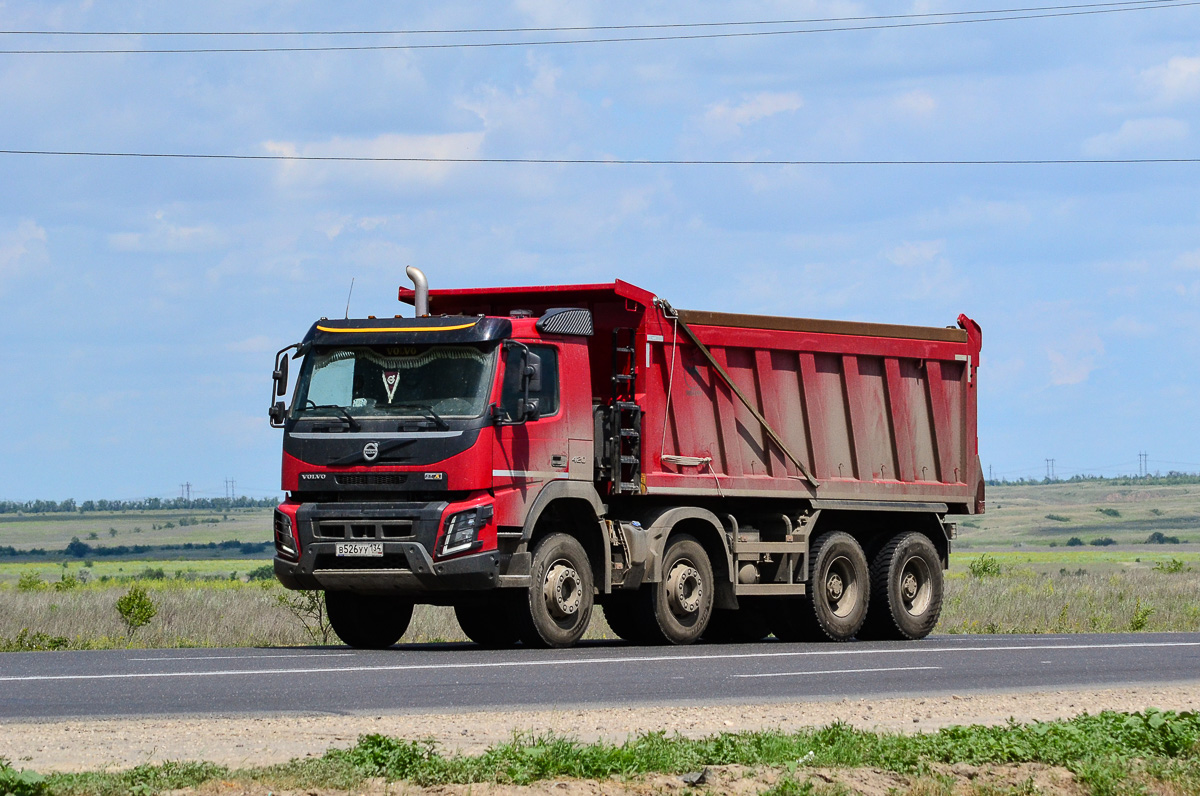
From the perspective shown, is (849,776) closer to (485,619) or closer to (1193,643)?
(485,619)

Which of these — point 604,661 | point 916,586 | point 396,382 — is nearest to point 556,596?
point 604,661

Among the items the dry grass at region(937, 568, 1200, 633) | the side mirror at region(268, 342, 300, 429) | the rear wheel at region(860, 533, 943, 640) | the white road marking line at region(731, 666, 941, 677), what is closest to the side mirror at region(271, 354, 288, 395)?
the side mirror at region(268, 342, 300, 429)

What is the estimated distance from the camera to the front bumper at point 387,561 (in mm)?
15492

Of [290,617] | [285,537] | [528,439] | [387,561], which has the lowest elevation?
[290,617]

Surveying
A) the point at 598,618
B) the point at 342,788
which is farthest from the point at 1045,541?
the point at 342,788

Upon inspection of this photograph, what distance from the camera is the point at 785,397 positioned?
19.3 m

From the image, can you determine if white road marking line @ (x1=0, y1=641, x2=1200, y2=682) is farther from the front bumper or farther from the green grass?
the green grass

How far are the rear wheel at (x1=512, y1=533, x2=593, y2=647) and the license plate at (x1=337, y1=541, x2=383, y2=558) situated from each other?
1.41m

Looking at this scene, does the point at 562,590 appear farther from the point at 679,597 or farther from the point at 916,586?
the point at 916,586

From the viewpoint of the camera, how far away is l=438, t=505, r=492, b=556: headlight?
611 inches

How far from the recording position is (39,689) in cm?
1158

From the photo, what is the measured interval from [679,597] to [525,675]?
16.3 ft

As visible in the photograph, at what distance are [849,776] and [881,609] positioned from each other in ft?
39.8

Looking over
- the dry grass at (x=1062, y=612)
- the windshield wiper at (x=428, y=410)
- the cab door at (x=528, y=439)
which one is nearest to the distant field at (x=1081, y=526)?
the dry grass at (x=1062, y=612)
